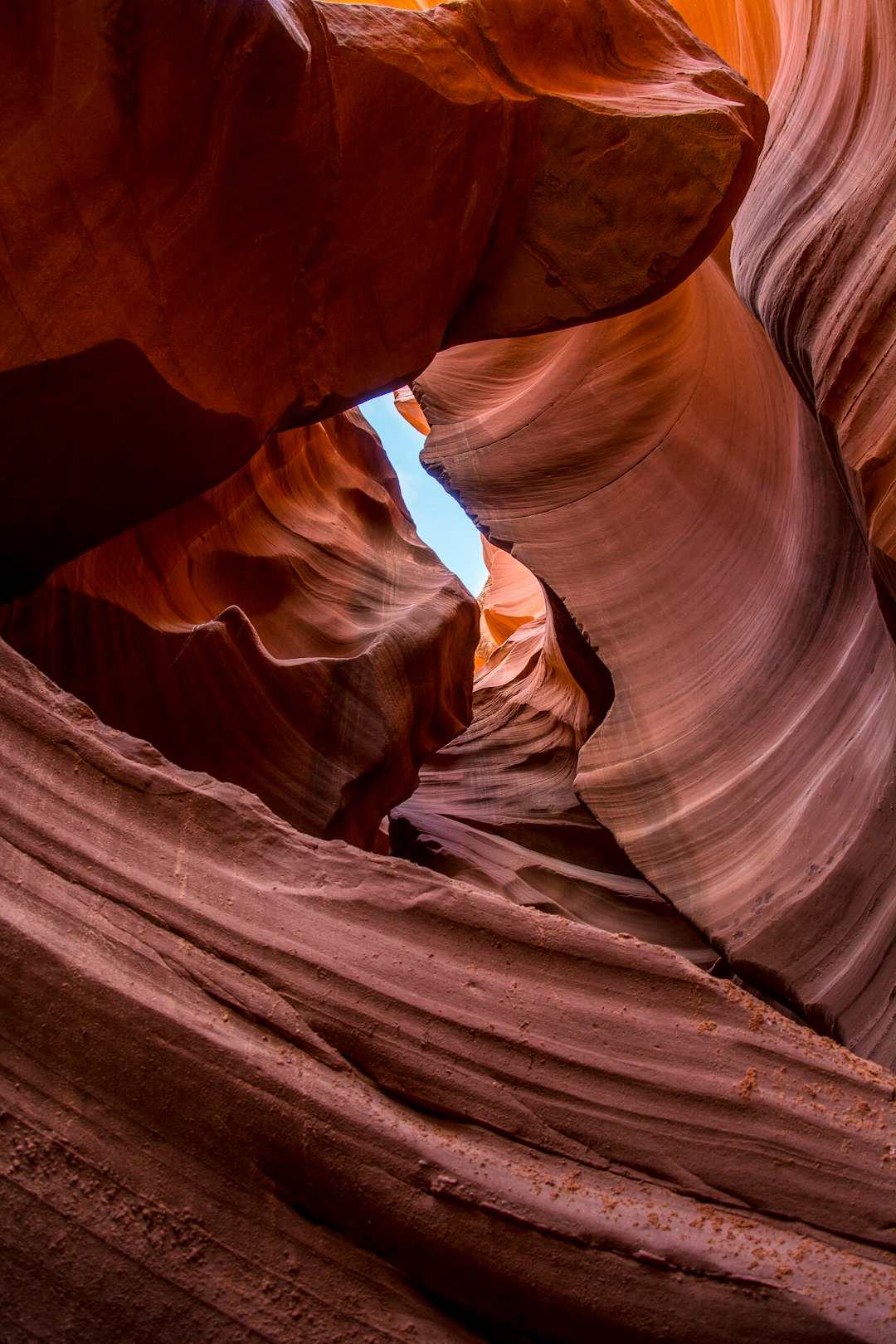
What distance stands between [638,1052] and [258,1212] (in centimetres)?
80

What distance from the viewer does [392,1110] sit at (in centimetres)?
184

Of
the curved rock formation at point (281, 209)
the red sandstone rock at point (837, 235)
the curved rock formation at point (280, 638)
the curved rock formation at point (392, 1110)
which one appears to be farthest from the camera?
the curved rock formation at point (280, 638)

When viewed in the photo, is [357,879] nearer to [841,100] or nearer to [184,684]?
[184,684]

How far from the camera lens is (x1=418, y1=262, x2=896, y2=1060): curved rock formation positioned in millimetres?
4152

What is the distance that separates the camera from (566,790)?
816 cm

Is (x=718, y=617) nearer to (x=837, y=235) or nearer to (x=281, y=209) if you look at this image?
(x=837, y=235)

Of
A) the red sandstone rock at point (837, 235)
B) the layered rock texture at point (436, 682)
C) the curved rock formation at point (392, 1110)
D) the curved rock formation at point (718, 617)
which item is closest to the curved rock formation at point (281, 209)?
the layered rock texture at point (436, 682)

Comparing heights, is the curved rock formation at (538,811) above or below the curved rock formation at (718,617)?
below

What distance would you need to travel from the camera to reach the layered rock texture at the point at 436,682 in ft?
5.60

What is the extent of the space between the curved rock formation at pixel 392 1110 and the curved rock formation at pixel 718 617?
2068 mm

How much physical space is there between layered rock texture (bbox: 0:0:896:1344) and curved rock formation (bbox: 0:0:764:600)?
0.6 inches

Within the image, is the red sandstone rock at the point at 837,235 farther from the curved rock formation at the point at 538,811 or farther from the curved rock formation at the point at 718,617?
the curved rock formation at the point at 538,811

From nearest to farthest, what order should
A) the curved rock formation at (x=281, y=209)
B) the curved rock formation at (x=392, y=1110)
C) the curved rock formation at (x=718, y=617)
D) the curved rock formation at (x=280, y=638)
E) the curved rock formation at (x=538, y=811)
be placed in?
the curved rock formation at (x=392, y=1110) → the curved rock formation at (x=281, y=209) → the curved rock formation at (x=718, y=617) → the curved rock formation at (x=280, y=638) → the curved rock formation at (x=538, y=811)

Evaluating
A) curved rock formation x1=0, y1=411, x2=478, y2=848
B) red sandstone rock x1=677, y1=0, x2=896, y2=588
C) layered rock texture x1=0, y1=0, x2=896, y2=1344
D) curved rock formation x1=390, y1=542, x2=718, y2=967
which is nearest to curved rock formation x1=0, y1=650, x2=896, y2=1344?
layered rock texture x1=0, y1=0, x2=896, y2=1344
